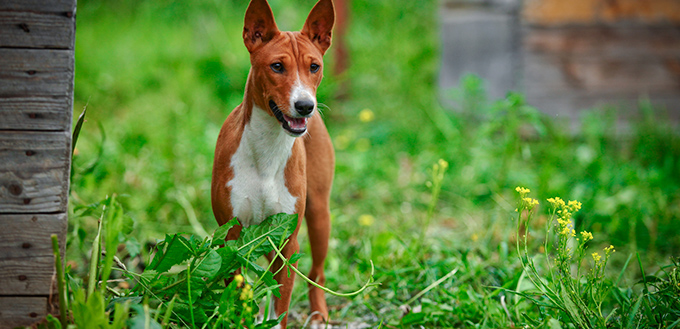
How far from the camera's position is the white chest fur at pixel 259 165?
176cm

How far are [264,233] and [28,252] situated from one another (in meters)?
0.68

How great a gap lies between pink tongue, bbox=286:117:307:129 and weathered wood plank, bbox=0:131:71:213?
65 cm

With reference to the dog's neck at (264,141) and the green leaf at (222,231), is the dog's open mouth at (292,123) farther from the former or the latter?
the green leaf at (222,231)

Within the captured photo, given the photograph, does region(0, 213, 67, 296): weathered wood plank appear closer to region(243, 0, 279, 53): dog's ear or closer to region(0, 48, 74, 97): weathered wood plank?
region(0, 48, 74, 97): weathered wood plank

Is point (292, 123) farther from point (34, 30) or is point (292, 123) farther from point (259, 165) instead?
point (34, 30)

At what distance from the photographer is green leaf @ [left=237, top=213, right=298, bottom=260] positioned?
174cm

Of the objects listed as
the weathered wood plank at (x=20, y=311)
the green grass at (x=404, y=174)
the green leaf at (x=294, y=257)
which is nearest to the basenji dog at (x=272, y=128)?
the green leaf at (x=294, y=257)

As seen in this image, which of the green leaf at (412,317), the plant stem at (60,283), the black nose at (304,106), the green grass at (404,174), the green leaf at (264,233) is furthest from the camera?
the green grass at (404,174)

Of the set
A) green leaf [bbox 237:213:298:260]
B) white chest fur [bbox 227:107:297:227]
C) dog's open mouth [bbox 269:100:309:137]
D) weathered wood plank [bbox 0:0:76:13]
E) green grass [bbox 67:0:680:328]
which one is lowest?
green grass [bbox 67:0:680:328]

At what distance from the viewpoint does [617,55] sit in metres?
4.77

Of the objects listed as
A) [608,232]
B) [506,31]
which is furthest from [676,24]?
[608,232]

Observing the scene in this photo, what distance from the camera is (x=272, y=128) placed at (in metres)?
1.76

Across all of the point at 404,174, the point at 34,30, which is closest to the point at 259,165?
the point at 34,30

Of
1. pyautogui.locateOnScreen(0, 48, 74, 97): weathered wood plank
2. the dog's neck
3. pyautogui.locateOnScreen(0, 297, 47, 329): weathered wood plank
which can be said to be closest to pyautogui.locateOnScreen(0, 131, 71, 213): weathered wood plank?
pyautogui.locateOnScreen(0, 48, 74, 97): weathered wood plank
